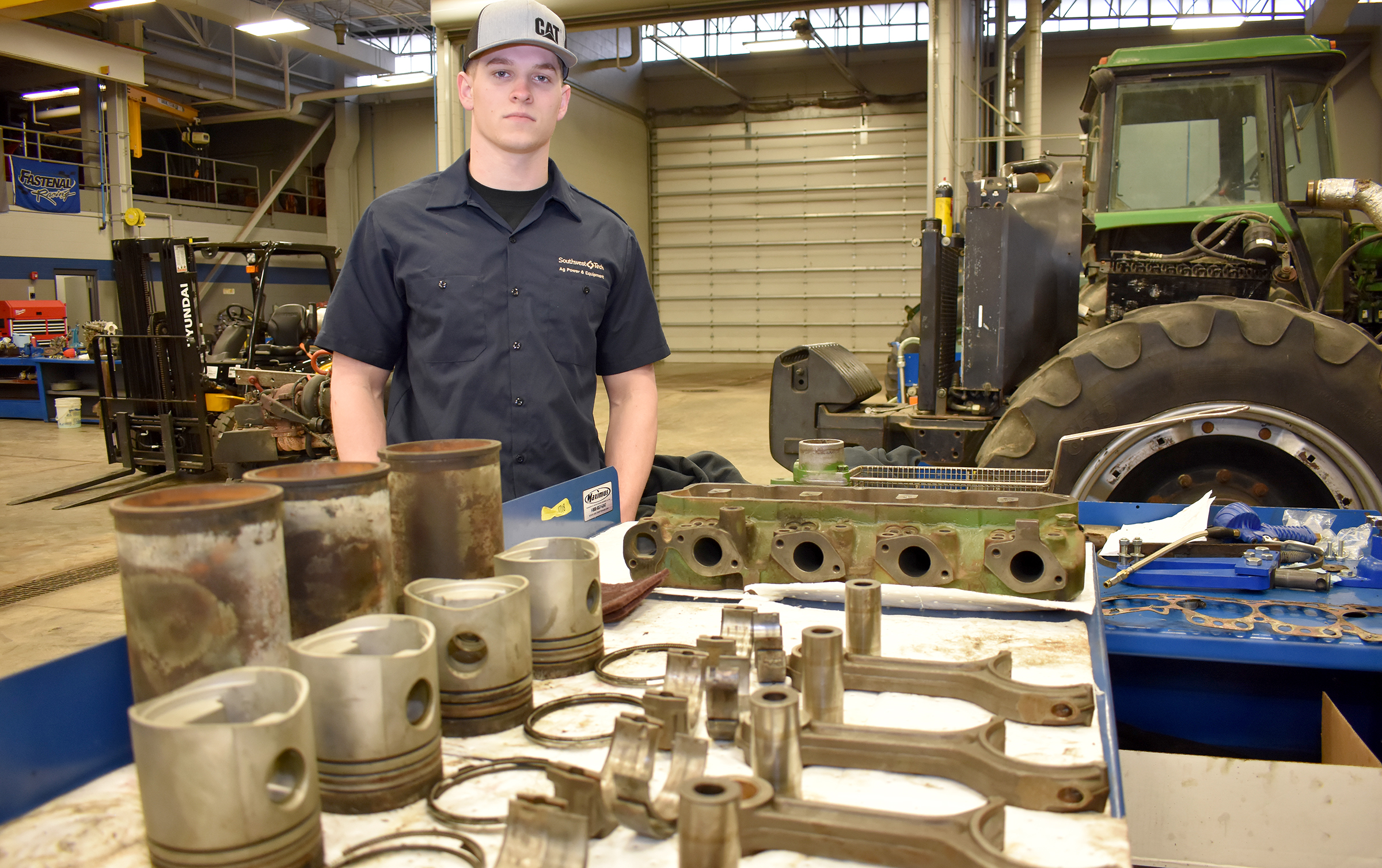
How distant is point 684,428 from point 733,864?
9.05m

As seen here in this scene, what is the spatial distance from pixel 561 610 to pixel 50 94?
17865 millimetres

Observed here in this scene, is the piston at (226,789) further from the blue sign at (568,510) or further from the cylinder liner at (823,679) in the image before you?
the blue sign at (568,510)

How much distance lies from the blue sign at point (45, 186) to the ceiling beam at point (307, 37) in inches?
107

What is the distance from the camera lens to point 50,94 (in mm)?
14992

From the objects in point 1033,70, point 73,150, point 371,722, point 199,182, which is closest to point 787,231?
point 1033,70

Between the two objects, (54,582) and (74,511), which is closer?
(54,582)

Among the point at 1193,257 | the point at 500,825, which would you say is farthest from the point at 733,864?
the point at 1193,257

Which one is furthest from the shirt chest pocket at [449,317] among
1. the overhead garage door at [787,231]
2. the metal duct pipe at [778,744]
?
the overhead garage door at [787,231]

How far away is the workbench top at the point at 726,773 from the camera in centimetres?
79

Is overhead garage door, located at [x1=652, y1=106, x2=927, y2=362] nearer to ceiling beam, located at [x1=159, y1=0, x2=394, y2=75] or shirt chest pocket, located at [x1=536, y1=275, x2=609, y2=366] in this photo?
ceiling beam, located at [x1=159, y1=0, x2=394, y2=75]

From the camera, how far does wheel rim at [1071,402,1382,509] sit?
2.49 m

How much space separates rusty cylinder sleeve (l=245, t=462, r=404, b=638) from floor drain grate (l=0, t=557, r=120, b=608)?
4.46 m

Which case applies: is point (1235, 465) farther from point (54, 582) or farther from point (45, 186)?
point (45, 186)

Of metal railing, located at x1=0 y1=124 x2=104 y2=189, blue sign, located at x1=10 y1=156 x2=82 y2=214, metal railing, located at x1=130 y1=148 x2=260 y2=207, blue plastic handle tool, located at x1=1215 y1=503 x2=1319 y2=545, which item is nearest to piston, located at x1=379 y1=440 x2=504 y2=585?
blue plastic handle tool, located at x1=1215 y1=503 x2=1319 y2=545
